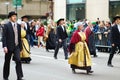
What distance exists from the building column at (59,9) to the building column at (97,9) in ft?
10.5

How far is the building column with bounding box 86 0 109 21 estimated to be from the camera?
111ft

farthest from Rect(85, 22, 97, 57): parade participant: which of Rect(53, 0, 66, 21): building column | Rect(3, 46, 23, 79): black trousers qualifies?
Rect(53, 0, 66, 21): building column

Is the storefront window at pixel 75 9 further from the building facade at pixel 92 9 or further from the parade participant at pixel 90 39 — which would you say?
the parade participant at pixel 90 39

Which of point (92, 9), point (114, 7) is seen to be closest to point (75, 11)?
point (92, 9)

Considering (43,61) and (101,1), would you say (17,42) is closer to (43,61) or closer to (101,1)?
(43,61)

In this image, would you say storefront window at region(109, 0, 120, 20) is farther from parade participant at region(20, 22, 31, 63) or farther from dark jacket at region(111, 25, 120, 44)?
parade participant at region(20, 22, 31, 63)

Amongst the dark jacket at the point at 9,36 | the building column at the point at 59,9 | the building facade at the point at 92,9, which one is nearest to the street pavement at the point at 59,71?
the dark jacket at the point at 9,36

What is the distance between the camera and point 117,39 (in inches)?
661

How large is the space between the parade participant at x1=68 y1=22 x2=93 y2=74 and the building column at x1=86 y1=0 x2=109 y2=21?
19.2m

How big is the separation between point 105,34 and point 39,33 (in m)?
5.88

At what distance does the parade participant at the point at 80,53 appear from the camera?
46.9 feet

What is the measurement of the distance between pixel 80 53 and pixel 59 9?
25136mm

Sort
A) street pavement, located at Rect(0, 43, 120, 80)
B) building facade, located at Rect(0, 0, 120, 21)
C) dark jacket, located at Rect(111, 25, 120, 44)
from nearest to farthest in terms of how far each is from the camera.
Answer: street pavement, located at Rect(0, 43, 120, 80), dark jacket, located at Rect(111, 25, 120, 44), building facade, located at Rect(0, 0, 120, 21)

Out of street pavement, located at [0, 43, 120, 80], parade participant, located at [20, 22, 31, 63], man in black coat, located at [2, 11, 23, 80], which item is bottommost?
street pavement, located at [0, 43, 120, 80]
